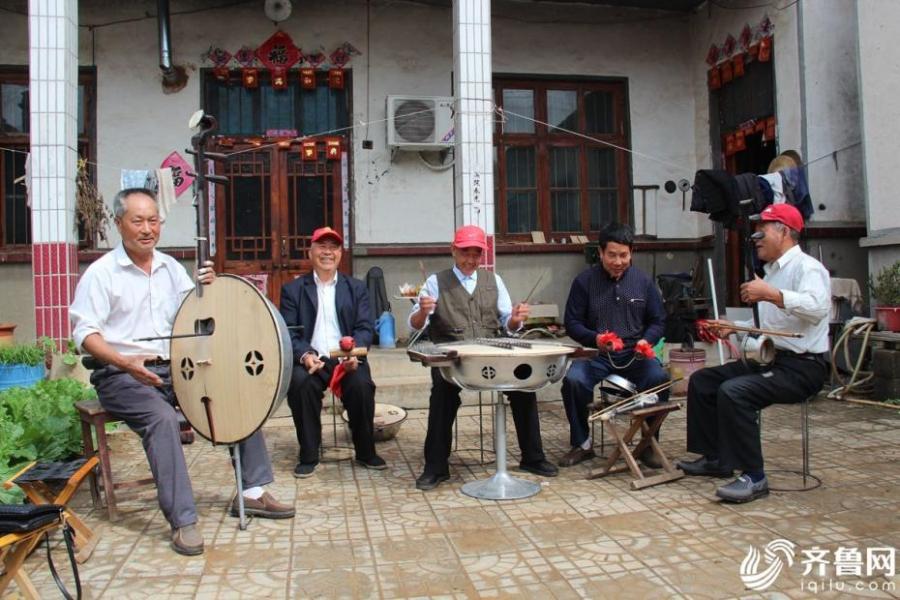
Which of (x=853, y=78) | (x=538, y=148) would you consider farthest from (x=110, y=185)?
(x=853, y=78)

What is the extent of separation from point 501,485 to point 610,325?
1.33 metres

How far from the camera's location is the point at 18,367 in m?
6.05

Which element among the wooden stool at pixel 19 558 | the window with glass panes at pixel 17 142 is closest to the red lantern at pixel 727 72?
the window with glass panes at pixel 17 142

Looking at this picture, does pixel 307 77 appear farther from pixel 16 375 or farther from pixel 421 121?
pixel 16 375

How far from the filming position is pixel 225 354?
11.6 ft

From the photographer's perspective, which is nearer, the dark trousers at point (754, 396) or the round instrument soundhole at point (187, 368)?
the round instrument soundhole at point (187, 368)

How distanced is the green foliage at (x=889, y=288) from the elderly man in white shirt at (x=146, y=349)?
5.80 metres

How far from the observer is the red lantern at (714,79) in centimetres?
891

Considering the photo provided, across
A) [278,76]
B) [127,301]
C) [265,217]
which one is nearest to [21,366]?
[127,301]

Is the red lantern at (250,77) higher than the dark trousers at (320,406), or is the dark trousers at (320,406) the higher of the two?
the red lantern at (250,77)

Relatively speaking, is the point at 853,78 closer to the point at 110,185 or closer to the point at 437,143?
the point at 437,143

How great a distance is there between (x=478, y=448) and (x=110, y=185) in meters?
5.51

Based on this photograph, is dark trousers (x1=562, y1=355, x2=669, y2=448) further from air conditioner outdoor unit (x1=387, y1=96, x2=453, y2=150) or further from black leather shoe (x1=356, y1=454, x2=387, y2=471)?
air conditioner outdoor unit (x1=387, y1=96, x2=453, y2=150)

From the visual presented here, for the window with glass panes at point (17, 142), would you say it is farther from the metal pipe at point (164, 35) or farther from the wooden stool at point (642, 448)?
the wooden stool at point (642, 448)
